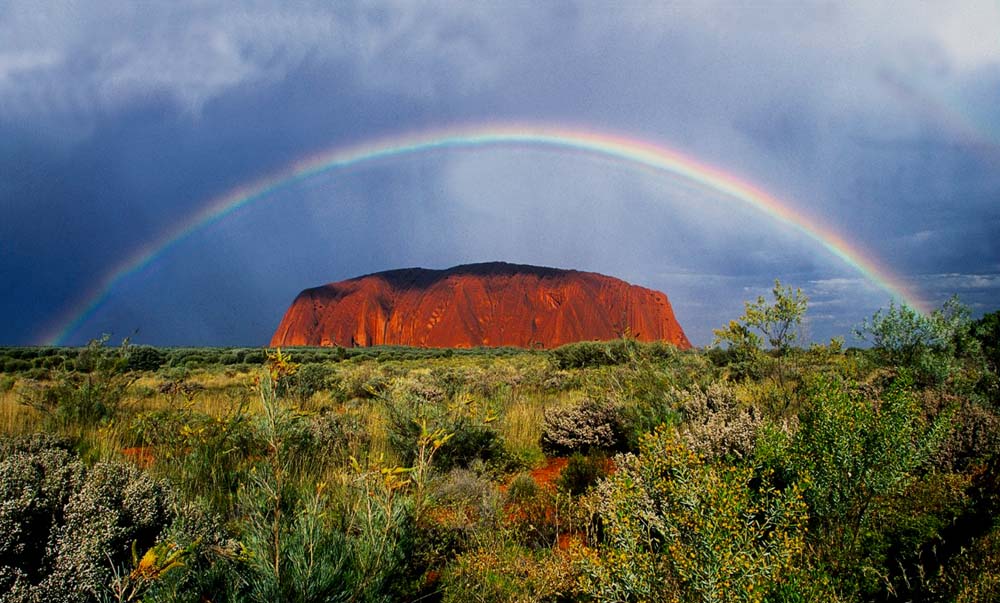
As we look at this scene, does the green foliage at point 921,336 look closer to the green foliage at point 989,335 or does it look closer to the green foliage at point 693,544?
the green foliage at point 989,335

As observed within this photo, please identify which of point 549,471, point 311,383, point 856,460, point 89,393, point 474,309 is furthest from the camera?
point 474,309

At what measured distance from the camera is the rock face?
7662cm

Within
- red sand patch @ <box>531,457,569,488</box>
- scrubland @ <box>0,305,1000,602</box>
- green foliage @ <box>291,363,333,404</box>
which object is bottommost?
red sand patch @ <box>531,457,569,488</box>

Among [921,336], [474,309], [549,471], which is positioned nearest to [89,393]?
[549,471]

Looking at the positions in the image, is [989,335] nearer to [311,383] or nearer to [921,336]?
[921,336]

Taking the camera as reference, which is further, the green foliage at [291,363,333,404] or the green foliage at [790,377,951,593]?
the green foliage at [291,363,333,404]

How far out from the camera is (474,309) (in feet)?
260

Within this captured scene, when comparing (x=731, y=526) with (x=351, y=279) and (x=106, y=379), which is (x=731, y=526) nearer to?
(x=106, y=379)

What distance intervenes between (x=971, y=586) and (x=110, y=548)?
4120 millimetres

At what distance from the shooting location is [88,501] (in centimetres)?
258

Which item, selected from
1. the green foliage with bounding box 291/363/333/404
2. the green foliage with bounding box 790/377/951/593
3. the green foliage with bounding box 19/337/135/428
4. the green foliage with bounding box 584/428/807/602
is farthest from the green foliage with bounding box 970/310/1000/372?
the green foliage with bounding box 19/337/135/428

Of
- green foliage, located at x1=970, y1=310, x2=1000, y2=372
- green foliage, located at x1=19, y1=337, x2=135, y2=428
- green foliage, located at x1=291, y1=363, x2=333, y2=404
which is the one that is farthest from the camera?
green foliage, located at x1=291, y1=363, x2=333, y2=404

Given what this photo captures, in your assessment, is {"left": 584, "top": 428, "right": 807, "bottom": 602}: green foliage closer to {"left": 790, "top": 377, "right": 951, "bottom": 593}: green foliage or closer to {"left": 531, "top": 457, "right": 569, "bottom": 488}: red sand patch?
{"left": 790, "top": 377, "right": 951, "bottom": 593}: green foliage

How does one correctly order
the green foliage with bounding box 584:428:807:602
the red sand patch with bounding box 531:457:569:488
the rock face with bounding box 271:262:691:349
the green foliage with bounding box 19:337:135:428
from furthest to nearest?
the rock face with bounding box 271:262:691:349 < the green foliage with bounding box 19:337:135:428 < the red sand patch with bounding box 531:457:569:488 < the green foliage with bounding box 584:428:807:602
